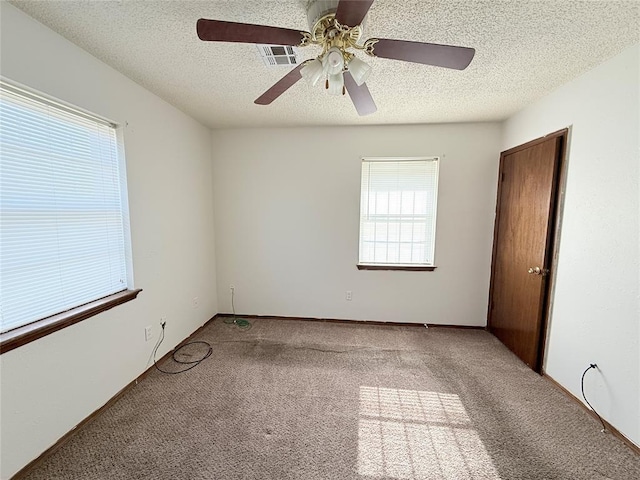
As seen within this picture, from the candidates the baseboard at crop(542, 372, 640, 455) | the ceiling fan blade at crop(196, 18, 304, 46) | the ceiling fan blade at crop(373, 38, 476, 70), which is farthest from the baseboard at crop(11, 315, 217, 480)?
the baseboard at crop(542, 372, 640, 455)

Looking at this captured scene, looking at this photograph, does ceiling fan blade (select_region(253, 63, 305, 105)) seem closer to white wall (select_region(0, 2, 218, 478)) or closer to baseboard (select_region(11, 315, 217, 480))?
white wall (select_region(0, 2, 218, 478))

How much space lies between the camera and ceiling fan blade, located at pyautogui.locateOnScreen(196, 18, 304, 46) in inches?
41.4

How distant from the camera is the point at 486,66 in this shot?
177 cm

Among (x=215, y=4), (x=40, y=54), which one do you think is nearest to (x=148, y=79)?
(x=40, y=54)

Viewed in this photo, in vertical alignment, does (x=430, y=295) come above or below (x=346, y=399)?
above

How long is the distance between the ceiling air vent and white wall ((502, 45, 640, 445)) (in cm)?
202

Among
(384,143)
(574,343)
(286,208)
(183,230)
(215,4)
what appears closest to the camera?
(215,4)

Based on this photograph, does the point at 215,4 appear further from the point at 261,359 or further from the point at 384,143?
the point at 261,359

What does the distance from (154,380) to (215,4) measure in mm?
2589

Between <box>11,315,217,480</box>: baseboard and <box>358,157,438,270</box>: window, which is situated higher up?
<box>358,157,438,270</box>: window

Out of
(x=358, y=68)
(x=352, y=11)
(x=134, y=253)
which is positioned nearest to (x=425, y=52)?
(x=358, y=68)

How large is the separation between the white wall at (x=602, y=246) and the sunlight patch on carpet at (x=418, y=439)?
0.89 m

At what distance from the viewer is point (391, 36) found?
1494 millimetres

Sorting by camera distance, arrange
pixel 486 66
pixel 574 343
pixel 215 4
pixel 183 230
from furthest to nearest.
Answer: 1. pixel 183 230
2. pixel 574 343
3. pixel 486 66
4. pixel 215 4
